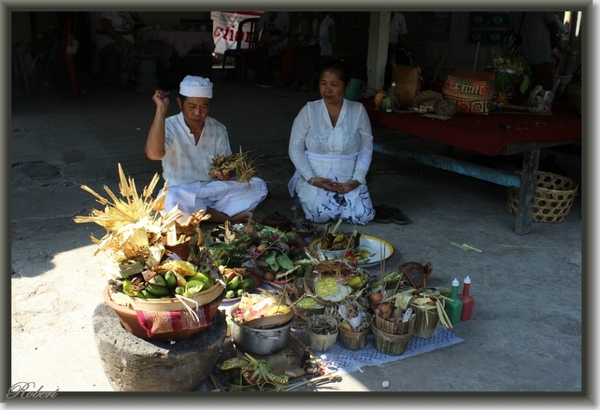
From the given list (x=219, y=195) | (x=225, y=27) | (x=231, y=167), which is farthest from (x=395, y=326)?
(x=225, y=27)

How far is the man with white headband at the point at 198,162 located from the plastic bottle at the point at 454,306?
1.92m

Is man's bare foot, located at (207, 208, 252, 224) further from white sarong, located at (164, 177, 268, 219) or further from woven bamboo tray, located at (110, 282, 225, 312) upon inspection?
woven bamboo tray, located at (110, 282, 225, 312)

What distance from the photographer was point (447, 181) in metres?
6.38

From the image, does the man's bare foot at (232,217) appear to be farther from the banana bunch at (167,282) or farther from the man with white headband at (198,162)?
the banana bunch at (167,282)

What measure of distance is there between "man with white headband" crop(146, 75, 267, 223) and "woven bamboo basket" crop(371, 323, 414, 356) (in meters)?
1.94

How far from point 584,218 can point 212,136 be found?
2.71m

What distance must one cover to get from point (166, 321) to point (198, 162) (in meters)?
2.27

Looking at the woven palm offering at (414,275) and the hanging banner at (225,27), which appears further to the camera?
the hanging banner at (225,27)

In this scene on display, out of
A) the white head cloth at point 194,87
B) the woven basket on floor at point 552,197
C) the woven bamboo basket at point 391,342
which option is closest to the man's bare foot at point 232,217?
the white head cloth at point 194,87

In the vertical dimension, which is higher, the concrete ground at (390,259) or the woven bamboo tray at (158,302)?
the woven bamboo tray at (158,302)

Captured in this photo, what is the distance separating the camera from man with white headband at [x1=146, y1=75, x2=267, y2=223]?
14.1 feet

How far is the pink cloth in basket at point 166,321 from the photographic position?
102 inches

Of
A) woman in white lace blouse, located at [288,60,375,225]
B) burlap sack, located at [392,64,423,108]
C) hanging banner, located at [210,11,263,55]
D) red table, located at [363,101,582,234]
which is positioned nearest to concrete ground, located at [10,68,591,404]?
woman in white lace blouse, located at [288,60,375,225]

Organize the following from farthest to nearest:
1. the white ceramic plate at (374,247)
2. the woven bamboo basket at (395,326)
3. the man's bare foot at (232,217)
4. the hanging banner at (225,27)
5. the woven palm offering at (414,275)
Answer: the hanging banner at (225,27) → the man's bare foot at (232,217) → the white ceramic plate at (374,247) → the woven palm offering at (414,275) → the woven bamboo basket at (395,326)
